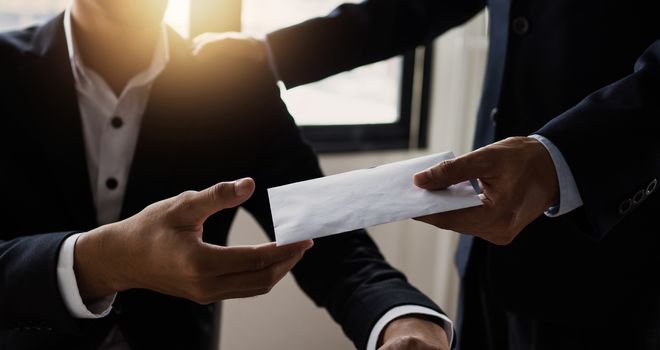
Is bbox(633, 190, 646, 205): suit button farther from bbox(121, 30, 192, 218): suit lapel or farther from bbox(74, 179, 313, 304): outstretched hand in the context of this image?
bbox(121, 30, 192, 218): suit lapel

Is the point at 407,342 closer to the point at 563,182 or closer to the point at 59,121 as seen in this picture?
the point at 563,182

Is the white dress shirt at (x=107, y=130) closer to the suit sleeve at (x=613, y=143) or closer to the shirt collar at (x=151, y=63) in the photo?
the shirt collar at (x=151, y=63)

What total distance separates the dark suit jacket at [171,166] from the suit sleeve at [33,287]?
6 centimetres

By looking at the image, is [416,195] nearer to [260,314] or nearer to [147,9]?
[147,9]

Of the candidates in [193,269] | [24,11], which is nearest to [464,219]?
[193,269]

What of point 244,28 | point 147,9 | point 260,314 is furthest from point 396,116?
point 147,9

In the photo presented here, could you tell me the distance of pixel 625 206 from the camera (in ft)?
2.88

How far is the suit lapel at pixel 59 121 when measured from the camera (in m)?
1.09

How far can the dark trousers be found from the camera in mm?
1090

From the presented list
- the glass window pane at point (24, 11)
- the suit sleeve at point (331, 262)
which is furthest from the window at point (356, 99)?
the suit sleeve at point (331, 262)

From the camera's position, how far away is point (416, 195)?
0.77 meters

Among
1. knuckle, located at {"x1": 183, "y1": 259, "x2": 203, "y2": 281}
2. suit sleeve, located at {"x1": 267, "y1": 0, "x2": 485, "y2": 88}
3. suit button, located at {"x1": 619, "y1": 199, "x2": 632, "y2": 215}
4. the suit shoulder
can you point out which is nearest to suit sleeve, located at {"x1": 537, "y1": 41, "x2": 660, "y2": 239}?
suit button, located at {"x1": 619, "y1": 199, "x2": 632, "y2": 215}

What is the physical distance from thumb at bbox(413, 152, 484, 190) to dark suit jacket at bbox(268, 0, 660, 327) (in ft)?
0.47

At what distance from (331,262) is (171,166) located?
0.33 meters
